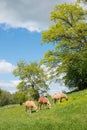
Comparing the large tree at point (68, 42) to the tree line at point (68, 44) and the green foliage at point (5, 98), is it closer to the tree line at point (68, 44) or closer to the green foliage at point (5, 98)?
the tree line at point (68, 44)

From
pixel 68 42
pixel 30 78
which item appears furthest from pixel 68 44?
pixel 30 78

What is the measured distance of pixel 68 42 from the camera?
69250 millimetres

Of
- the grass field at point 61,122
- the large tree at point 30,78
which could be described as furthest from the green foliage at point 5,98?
the grass field at point 61,122

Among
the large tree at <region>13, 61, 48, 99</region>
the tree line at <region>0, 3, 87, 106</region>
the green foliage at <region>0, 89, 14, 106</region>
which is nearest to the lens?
the tree line at <region>0, 3, 87, 106</region>

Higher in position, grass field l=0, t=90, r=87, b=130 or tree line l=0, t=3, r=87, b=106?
tree line l=0, t=3, r=87, b=106

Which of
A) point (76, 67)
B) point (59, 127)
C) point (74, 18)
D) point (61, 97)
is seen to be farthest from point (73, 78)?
point (59, 127)


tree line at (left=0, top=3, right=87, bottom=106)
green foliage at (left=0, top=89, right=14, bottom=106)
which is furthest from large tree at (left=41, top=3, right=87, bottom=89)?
green foliage at (left=0, top=89, right=14, bottom=106)

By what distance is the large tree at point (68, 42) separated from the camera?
2579 inches

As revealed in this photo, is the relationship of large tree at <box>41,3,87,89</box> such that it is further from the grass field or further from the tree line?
the grass field

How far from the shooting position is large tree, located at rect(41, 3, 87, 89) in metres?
65.5

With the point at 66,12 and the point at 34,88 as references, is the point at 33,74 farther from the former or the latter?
the point at 66,12

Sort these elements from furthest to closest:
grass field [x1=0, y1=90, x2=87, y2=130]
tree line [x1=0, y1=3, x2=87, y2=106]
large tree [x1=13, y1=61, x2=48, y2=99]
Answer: large tree [x1=13, y1=61, x2=48, y2=99], tree line [x1=0, y1=3, x2=87, y2=106], grass field [x1=0, y1=90, x2=87, y2=130]

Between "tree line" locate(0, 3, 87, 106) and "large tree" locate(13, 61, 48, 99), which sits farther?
"large tree" locate(13, 61, 48, 99)

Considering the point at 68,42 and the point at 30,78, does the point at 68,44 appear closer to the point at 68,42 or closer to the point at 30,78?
the point at 68,42
